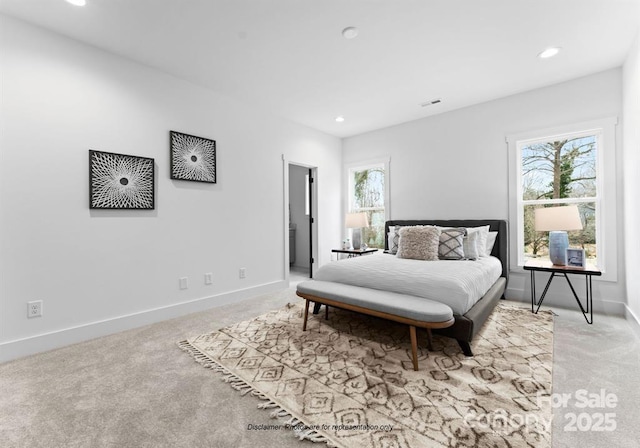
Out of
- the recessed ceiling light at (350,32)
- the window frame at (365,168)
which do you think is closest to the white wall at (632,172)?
the recessed ceiling light at (350,32)

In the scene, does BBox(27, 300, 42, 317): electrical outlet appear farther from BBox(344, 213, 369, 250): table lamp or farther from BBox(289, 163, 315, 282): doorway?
BBox(289, 163, 315, 282): doorway

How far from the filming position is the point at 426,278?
240cm

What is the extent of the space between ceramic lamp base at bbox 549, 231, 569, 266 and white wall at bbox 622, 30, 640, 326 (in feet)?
1.62

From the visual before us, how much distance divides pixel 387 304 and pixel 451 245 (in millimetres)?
1724

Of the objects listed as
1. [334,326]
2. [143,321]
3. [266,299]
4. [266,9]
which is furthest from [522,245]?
[143,321]

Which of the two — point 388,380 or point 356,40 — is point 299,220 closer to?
point 356,40

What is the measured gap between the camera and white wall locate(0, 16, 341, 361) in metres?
2.29

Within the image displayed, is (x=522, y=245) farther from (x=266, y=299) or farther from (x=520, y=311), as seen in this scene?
(x=266, y=299)

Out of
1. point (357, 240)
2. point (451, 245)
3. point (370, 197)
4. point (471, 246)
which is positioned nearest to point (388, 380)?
point (451, 245)

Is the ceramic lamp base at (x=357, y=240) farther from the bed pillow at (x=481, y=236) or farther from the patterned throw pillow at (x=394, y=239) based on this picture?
the bed pillow at (x=481, y=236)

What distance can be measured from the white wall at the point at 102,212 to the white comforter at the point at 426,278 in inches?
59.8

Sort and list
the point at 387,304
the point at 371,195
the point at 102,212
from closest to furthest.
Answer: the point at 387,304, the point at 102,212, the point at 371,195

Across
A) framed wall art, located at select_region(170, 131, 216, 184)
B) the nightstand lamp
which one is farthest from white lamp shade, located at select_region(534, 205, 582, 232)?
framed wall art, located at select_region(170, 131, 216, 184)

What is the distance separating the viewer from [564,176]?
11.6 feet
